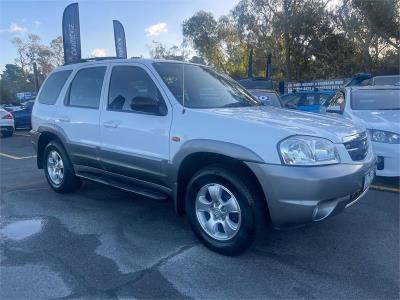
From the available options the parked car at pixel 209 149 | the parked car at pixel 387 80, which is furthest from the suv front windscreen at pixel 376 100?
the parked car at pixel 387 80

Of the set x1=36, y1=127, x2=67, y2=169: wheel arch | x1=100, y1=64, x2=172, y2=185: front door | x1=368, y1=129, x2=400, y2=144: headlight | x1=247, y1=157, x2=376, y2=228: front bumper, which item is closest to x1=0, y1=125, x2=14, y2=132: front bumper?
x1=36, y1=127, x2=67, y2=169: wheel arch

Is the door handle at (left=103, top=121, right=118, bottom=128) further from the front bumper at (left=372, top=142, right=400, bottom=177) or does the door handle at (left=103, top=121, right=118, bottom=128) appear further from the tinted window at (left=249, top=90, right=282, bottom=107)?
the tinted window at (left=249, top=90, right=282, bottom=107)

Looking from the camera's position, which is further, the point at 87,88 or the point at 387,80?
the point at 387,80

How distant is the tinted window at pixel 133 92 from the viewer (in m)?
3.95

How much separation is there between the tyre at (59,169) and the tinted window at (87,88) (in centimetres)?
76

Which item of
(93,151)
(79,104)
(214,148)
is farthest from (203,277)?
(79,104)

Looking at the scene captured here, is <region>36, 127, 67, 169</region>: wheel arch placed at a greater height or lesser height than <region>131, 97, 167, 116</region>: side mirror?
lesser

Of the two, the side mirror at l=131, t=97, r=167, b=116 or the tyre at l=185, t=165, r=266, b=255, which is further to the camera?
the side mirror at l=131, t=97, r=167, b=116

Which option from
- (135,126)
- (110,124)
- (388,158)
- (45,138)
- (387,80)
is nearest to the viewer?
(135,126)

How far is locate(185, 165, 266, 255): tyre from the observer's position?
3.39 meters

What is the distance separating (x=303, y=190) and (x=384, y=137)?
3.14 metres

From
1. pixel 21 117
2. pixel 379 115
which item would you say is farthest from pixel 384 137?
pixel 21 117

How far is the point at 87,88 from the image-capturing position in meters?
5.08

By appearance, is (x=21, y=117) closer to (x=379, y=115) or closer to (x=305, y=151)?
(x=379, y=115)
